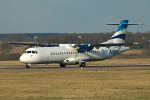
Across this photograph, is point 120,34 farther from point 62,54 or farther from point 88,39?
point 88,39

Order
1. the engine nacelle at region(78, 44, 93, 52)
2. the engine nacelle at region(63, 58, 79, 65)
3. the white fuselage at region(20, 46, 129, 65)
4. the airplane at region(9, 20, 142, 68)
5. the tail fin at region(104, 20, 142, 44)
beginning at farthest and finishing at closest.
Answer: the tail fin at region(104, 20, 142, 44), the engine nacelle at region(78, 44, 93, 52), the engine nacelle at region(63, 58, 79, 65), the airplane at region(9, 20, 142, 68), the white fuselage at region(20, 46, 129, 65)

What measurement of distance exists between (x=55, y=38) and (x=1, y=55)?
45126 millimetres

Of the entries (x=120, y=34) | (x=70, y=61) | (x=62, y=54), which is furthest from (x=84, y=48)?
(x=120, y=34)

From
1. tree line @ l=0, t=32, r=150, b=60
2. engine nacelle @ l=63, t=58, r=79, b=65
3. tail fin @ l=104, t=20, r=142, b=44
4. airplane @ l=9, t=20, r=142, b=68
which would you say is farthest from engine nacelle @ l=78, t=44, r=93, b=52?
tree line @ l=0, t=32, r=150, b=60

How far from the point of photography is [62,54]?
157 ft

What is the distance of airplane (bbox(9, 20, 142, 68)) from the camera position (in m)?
45.4

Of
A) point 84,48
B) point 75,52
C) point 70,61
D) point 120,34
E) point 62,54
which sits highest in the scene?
point 120,34

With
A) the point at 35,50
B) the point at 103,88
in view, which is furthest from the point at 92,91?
the point at 35,50

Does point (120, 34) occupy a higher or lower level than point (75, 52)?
higher

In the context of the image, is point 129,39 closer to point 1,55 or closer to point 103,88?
point 1,55

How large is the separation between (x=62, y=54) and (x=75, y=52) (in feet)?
8.06

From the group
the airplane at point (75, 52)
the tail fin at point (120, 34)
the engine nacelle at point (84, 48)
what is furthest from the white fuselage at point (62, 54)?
the tail fin at point (120, 34)
